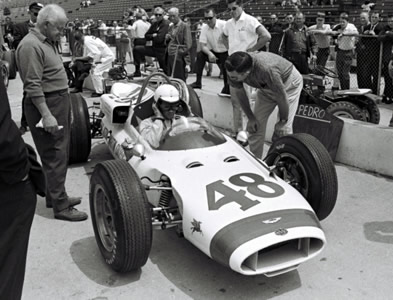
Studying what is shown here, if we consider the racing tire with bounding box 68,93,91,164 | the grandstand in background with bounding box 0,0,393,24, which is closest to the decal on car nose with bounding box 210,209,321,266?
the racing tire with bounding box 68,93,91,164

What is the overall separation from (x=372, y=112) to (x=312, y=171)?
11.8 feet

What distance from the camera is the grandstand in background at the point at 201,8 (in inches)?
754

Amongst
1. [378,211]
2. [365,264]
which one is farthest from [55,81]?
[378,211]

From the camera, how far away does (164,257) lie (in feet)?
13.3

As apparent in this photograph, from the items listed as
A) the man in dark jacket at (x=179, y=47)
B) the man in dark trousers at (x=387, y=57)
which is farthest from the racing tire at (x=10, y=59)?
the man in dark trousers at (x=387, y=57)

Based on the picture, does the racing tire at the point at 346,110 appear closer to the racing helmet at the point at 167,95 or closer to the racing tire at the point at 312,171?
the racing tire at the point at 312,171

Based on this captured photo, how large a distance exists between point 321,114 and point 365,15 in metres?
6.85

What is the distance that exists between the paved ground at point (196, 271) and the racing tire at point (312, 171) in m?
0.41

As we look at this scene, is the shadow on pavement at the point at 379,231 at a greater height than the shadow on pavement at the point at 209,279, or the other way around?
the shadow on pavement at the point at 209,279

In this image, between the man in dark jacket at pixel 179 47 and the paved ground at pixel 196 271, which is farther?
the man in dark jacket at pixel 179 47

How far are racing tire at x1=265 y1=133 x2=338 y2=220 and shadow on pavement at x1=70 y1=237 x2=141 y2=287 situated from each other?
5.46 ft

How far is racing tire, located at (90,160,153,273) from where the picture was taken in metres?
3.47

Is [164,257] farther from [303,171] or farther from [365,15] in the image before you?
[365,15]

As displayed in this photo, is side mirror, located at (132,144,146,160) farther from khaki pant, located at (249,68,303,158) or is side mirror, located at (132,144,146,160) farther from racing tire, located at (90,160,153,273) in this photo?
khaki pant, located at (249,68,303,158)
